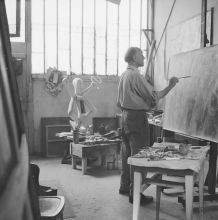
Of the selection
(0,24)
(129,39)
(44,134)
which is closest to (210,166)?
(0,24)

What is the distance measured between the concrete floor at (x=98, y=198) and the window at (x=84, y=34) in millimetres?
2261

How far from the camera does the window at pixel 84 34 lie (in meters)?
6.41

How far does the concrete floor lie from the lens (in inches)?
127

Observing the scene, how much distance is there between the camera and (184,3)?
5.54m

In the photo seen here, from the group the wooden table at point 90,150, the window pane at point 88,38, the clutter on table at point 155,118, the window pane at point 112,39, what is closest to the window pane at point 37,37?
the window pane at point 88,38

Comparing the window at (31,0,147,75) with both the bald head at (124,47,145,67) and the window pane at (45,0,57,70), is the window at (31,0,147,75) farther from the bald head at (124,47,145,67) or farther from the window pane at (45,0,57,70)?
the bald head at (124,47,145,67)

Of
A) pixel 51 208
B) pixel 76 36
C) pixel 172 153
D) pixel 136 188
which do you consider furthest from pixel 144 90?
pixel 76 36

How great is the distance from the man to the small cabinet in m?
2.90

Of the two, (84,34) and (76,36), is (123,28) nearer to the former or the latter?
(84,34)

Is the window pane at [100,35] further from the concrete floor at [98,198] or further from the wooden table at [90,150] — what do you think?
the concrete floor at [98,198]

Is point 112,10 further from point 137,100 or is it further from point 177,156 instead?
point 177,156

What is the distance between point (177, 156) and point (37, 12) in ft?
15.6

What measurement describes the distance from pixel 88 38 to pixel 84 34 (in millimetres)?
108

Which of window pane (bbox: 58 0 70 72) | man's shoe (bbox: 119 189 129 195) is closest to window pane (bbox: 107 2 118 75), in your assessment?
window pane (bbox: 58 0 70 72)
